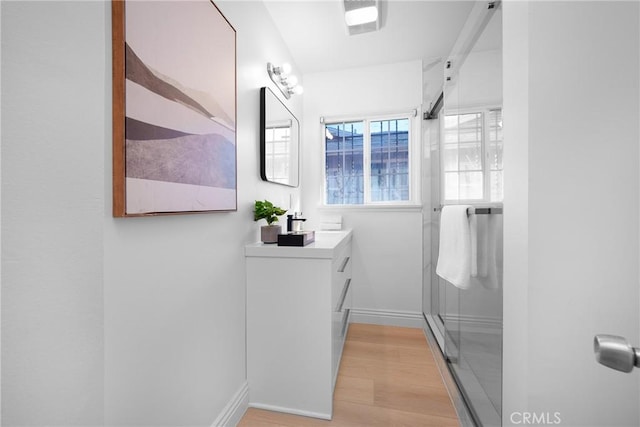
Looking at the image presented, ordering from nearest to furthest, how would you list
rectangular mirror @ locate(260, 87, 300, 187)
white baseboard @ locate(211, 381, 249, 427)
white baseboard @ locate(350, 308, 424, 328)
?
white baseboard @ locate(211, 381, 249, 427), rectangular mirror @ locate(260, 87, 300, 187), white baseboard @ locate(350, 308, 424, 328)

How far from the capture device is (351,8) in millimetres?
1714

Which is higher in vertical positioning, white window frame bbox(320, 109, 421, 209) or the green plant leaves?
white window frame bbox(320, 109, 421, 209)

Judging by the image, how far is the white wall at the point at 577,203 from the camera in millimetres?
576

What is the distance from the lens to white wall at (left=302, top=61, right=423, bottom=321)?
243 centimetres

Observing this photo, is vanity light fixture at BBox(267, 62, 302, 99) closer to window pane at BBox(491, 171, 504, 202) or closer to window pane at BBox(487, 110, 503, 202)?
window pane at BBox(487, 110, 503, 202)

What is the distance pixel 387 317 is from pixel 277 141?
5.95ft

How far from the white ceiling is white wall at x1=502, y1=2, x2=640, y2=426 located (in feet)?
4.53

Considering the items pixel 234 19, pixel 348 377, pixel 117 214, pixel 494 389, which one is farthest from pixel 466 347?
pixel 234 19

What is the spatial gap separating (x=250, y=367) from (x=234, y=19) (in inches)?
71.3

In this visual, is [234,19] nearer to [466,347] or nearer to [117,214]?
[117,214]

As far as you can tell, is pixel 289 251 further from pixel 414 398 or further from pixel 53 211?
pixel 414 398

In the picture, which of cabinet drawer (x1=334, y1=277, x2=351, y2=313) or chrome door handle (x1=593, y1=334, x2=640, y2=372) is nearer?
chrome door handle (x1=593, y1=334, x2=640, y2=372)

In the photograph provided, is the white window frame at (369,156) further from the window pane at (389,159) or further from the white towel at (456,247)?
the white towel at (456,247)
